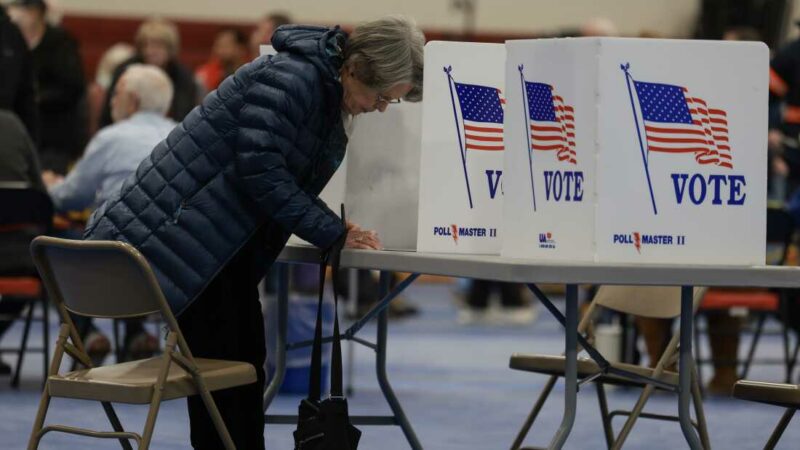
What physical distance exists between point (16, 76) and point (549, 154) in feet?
15.3

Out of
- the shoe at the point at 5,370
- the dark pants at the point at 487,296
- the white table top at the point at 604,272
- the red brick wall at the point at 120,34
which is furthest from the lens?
the red brick wall at the point at 120,34

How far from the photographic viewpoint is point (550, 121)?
3.04 metres

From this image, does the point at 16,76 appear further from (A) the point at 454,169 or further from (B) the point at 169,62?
(A) the point at 454,169

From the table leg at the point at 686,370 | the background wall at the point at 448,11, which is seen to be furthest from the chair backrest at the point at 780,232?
the background wall at the point at 448,11

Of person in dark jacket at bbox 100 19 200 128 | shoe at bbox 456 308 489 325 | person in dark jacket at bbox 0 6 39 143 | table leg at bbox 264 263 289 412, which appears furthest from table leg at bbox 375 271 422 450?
shoe at bbox 456 308 489 325

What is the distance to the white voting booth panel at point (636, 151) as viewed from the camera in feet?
9.78

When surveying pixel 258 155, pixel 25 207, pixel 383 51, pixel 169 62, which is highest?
pixel 169 62

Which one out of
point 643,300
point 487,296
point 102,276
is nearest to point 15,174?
point 643,300

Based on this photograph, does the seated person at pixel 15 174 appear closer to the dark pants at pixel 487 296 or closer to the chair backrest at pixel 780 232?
the chair backrest at pixel 780 232

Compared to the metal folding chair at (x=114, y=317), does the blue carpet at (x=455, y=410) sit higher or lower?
lower

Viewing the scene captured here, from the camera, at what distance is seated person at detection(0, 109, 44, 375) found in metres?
6.01

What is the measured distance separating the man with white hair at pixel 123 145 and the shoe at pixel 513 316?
419 centimetres

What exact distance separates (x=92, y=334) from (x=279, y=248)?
11.2 feet

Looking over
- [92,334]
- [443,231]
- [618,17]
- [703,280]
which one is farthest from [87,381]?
[618,17]
